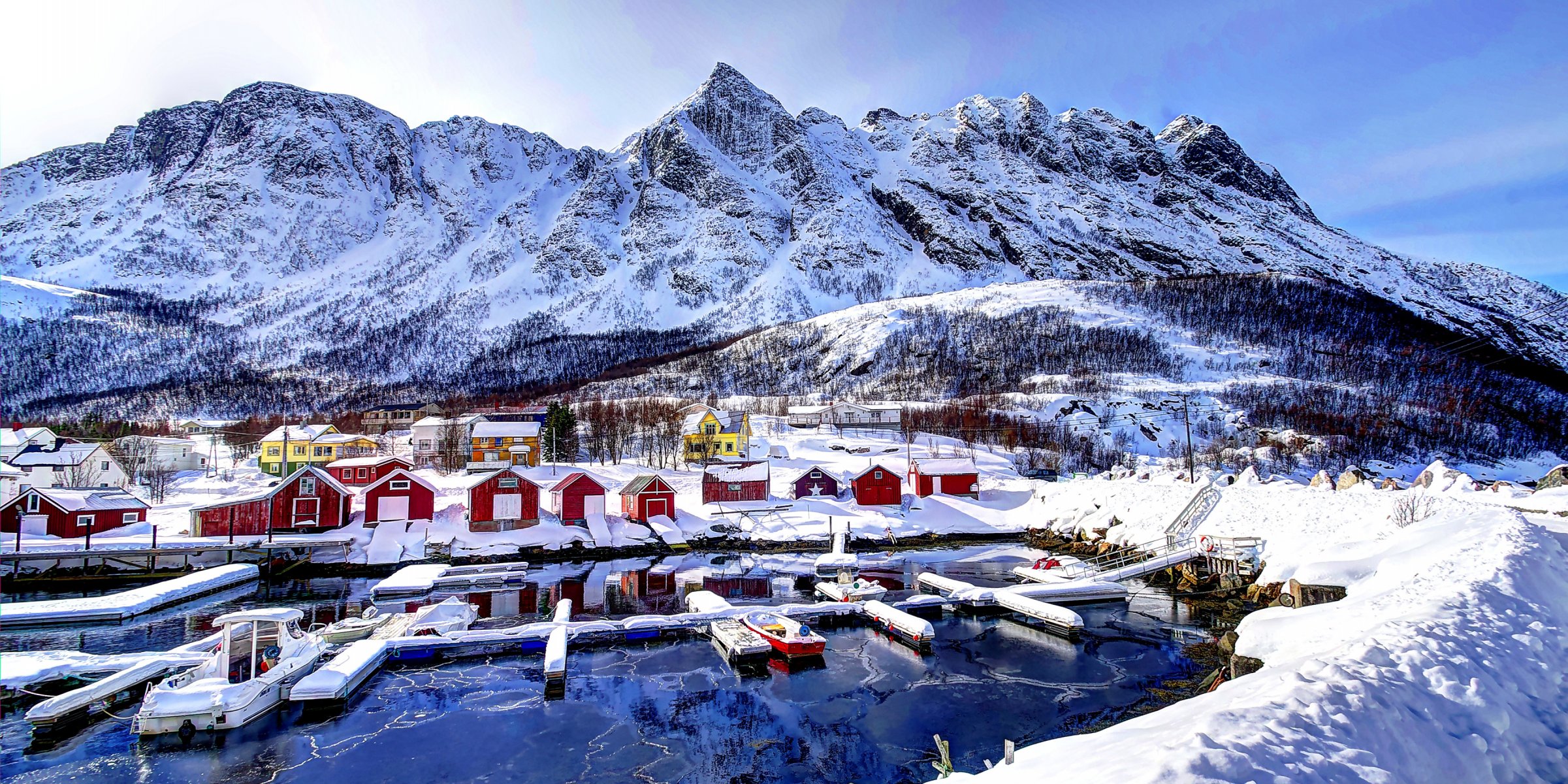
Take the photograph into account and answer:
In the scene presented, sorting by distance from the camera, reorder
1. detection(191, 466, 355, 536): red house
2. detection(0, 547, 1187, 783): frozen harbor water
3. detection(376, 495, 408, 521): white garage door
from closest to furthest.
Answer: detection(0, 547, 1187, 783): frozen harbor water < detection(191, 466, 355, 536): red house < detection(376, 495, 408, 521): white garage door

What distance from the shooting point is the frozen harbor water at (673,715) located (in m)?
15.4

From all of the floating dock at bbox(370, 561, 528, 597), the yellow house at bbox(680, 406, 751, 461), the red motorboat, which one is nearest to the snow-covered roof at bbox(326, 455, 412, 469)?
the floating dock at bbox(370, 561, 528, 597)

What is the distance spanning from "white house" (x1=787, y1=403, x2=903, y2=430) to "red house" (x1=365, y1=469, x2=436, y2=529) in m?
50.1

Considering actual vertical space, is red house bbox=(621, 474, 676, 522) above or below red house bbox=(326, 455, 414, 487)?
below

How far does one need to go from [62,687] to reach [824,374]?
382 feet

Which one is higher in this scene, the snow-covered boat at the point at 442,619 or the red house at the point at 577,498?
the red house at the point at 577,498

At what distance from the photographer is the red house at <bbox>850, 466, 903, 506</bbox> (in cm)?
5066

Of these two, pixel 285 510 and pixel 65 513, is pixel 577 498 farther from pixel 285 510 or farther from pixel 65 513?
pixel 65 513

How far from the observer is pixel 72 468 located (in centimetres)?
5422

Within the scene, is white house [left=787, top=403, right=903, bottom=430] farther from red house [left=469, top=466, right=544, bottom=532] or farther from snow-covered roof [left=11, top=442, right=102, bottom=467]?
snow-covered roof [left=11, top=442, right=102, bottom=467]

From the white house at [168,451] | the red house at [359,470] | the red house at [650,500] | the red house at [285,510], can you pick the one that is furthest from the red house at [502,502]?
the white house at [168,451]

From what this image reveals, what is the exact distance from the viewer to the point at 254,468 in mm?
65562

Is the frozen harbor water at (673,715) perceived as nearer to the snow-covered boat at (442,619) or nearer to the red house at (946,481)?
the snow-covered boat at (442,619)

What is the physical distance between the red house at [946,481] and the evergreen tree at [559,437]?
108 ft
